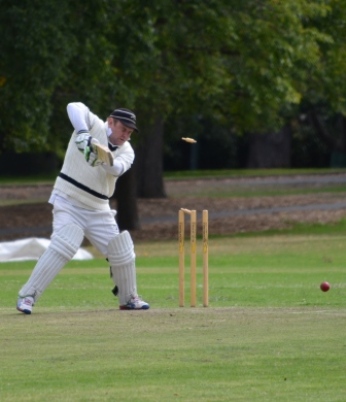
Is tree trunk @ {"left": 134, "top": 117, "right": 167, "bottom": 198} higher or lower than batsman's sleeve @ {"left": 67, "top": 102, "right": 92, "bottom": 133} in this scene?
lower

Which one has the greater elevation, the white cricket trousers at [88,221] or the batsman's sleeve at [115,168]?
the batsman's sleeve at [115,168]

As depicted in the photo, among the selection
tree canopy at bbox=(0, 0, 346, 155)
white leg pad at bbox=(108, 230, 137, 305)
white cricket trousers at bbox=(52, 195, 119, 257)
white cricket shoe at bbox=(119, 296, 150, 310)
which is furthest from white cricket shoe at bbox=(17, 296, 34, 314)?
tree canopy at bbox=(0, 0, 346, 155)

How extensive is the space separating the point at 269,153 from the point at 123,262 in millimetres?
47279

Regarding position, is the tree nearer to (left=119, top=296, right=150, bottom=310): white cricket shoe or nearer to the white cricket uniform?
the white cricket uniform

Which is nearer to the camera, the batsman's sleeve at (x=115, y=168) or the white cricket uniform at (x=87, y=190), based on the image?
the batsman's sleeve at (x=115, y=168)

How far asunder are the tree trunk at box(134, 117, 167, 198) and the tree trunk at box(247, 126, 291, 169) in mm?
16695

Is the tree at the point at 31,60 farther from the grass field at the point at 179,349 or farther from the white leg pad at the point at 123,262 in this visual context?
the white leg pad at the point at 123,262

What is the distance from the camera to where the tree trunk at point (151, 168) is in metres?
38.8

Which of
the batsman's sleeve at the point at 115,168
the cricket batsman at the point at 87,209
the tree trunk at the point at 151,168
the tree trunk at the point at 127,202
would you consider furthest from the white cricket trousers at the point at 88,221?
the tree trunk at the point at 151,168

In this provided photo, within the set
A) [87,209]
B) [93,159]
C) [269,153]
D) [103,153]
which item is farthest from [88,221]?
[269,153]

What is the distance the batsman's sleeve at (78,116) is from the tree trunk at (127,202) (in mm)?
19201

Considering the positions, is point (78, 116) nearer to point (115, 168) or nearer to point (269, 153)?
point (115, 168)

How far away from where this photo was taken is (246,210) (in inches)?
1411

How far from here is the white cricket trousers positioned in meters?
11.0
